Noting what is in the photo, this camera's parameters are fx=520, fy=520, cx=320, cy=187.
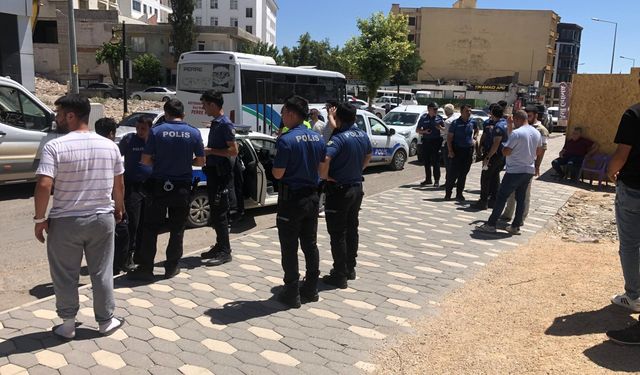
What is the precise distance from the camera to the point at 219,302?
4766mm

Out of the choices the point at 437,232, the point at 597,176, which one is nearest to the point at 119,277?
the point at 437,232

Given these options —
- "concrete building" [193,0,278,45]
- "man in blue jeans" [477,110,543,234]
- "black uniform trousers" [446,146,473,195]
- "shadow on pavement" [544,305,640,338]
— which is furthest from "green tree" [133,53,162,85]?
"shadow on pavement" [544,305,640,338]

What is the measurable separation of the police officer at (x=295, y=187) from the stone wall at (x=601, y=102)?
10918mm

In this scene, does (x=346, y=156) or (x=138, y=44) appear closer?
(x=346, y=156)

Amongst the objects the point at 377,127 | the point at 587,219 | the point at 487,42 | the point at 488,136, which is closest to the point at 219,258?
the point at 488,136

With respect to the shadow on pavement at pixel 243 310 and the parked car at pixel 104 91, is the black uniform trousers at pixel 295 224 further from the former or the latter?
the parked car at pixel 104 91

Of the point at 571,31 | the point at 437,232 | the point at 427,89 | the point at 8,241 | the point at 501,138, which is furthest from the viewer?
the point at 571,31

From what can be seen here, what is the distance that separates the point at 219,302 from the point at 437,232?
13.4 feet

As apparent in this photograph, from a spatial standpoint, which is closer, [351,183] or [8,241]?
[351,183]

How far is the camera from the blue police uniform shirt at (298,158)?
443 cm

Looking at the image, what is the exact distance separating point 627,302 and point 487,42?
76.1m

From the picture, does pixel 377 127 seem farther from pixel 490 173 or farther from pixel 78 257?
pixel 78 257

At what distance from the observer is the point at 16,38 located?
16.2 metres

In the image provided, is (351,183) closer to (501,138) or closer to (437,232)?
(437,232)
